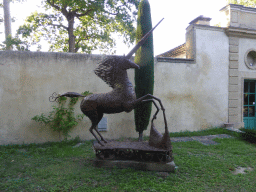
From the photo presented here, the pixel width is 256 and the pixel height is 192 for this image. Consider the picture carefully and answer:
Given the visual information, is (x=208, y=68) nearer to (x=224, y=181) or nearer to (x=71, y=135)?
(x=224, y=181)

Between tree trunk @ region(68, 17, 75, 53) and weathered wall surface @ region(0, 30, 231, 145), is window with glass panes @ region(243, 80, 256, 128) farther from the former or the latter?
tree trunk @ region(68, 17, 75, 53)

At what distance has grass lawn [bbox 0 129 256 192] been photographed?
111 inches

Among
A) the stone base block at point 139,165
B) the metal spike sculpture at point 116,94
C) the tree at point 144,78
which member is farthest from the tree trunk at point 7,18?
the stone base block at point 139,165

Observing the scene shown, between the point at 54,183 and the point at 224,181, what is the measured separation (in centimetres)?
276

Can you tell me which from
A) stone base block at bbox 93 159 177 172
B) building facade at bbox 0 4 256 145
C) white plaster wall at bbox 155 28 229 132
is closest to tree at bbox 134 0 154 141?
building facade at bbox 0 4 256 145

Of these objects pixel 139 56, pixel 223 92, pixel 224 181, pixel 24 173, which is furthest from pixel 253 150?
pixel 24 173

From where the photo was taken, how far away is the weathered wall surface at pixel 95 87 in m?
5.59

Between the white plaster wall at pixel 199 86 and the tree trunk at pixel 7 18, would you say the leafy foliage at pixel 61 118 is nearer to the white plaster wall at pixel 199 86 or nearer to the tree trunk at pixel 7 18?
the white plaster wall at pixel 199 86

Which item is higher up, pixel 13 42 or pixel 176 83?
pixel 13 42

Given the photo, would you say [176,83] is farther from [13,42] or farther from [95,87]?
[13,42]

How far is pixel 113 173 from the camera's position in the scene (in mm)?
3203

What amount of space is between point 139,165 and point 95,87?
11.4ft

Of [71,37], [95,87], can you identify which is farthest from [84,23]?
[95,87]

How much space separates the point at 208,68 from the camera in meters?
7.25
